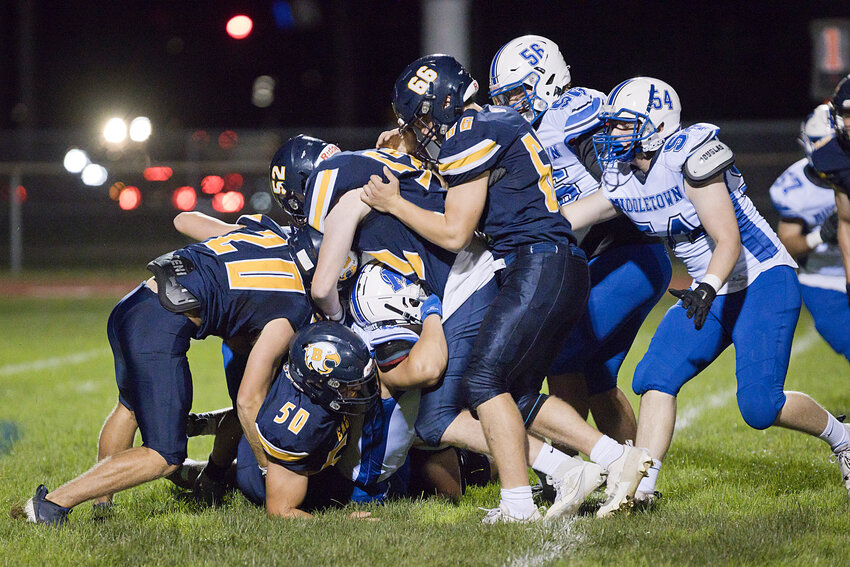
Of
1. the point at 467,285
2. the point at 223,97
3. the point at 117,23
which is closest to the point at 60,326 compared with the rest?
the point at 467,285

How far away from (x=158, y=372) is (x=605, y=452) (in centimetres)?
180

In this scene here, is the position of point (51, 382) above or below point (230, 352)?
below

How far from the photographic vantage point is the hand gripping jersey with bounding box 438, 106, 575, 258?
151 inches

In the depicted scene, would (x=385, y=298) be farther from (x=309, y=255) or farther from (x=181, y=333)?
(x=181, y=333)

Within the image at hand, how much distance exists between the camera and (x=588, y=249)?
4.80 metres

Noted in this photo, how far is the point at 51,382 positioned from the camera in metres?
7.70

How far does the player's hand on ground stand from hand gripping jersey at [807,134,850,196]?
1.94 meters

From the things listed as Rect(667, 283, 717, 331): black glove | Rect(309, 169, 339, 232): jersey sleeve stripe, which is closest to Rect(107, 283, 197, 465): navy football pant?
Rect(309, 169, 339, 232): jersey sleeve stripe

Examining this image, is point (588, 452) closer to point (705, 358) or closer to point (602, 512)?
point (602, 512)

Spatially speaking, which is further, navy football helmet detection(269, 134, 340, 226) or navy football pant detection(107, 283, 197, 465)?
navy football helmet detection(269, 134, 340, 226)

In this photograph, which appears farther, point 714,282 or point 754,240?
point 754,240

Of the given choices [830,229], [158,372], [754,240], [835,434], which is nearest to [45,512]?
[158,372]

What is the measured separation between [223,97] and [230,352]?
94.6ft

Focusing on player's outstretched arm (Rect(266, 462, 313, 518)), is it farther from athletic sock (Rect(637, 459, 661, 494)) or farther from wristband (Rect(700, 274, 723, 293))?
wristband (Rect(700, 274, 723, 293))
